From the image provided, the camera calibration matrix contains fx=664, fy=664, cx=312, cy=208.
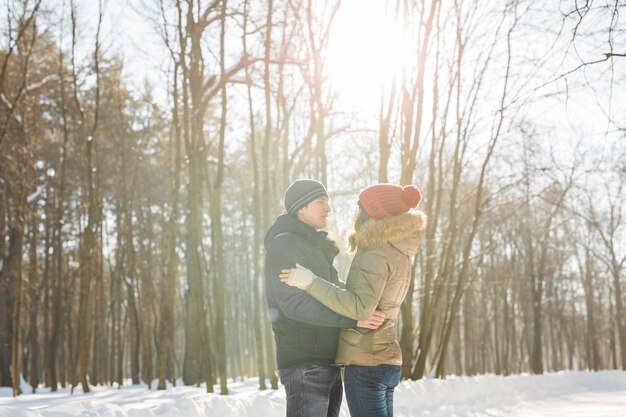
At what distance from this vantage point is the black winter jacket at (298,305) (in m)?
3.42

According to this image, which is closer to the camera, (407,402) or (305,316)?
(305,316)

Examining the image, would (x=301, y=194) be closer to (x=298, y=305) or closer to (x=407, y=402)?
(x=298, y=305)

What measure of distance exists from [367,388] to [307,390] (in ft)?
1.21

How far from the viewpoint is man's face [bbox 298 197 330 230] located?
12.2 ft

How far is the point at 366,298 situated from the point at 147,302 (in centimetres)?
2142

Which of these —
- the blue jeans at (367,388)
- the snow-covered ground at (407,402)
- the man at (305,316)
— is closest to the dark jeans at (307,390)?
the man at (305,316)

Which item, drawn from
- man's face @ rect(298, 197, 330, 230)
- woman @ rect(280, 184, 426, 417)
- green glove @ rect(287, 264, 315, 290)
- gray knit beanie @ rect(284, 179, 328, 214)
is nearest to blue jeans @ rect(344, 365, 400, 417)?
woman @ rect(280, 184, 426, 417)

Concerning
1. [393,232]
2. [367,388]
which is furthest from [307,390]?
[393,232]

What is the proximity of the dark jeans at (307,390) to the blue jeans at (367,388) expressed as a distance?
0.18 metres

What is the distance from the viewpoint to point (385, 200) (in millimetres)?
3672

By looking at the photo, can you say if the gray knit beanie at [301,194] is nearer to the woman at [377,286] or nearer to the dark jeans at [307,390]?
the woman at [377,286]

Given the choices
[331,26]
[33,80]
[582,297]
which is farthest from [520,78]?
[582,297]

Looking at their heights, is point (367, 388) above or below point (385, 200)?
below

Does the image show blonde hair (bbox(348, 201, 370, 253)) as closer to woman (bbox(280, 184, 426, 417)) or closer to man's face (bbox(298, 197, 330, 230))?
woman (bbox(280, 184, 426, 417))
